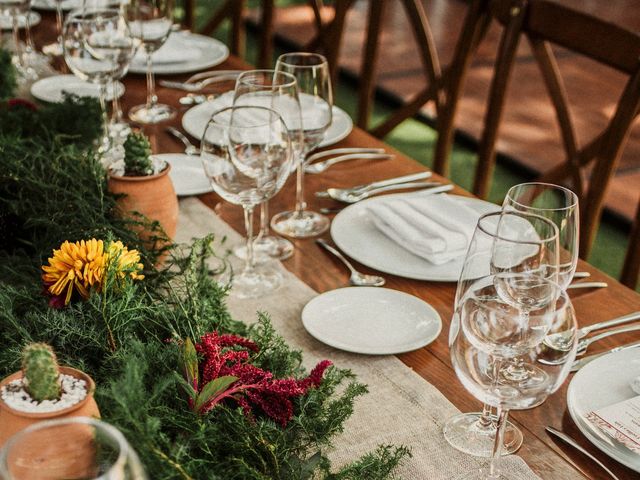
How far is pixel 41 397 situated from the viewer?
0.62 m

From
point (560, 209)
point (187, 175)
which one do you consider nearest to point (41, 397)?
point (560, 209)

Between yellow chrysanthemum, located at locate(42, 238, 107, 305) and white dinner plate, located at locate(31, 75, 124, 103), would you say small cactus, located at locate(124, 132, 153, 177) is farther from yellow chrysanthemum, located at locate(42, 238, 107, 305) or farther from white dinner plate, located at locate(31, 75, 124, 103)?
white dinner plate, located at locate(31, 75, 124, 103)

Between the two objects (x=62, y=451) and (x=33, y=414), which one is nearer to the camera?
(x=62, y=451)

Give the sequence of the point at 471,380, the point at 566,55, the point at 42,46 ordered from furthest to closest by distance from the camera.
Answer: the point at 566,55 → the point at 42,46 → the point at 471,380

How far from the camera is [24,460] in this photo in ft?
1.54

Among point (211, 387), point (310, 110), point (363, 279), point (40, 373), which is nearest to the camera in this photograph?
point (40, 373)

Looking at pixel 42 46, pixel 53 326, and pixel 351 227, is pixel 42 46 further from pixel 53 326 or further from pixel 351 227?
pixel 53 326

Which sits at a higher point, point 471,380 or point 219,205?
point 471,380

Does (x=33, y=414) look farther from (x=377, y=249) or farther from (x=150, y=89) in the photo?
(x=150, y=89)

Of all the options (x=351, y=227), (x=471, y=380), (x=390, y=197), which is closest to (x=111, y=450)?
(x=471, y=380)

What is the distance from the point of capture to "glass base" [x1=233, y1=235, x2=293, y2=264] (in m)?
1.24

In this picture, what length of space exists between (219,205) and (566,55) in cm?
376

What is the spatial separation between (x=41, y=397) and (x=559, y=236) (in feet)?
1.98

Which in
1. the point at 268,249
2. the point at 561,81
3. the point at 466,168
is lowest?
the point at 466,168
